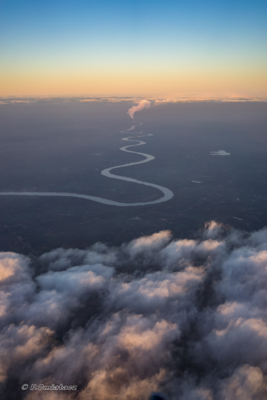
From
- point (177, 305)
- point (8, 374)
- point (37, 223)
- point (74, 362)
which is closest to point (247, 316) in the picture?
point (177, 305)

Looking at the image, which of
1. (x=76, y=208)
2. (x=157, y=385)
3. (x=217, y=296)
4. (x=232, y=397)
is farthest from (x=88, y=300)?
(x=76, y=208)

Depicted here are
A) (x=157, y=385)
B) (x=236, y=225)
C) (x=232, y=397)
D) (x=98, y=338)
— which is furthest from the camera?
(x=236, y=225)

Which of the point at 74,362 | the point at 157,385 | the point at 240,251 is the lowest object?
the point at 157,385

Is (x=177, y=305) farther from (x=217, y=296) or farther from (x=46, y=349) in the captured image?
(x=46, y=349)

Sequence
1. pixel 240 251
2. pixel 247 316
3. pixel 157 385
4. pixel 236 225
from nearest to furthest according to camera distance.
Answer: pixel 157 385, pixel 247 316, pixel 240 251, pixel 236 225

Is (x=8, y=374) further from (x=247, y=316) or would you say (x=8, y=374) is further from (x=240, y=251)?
(x=240, y=251)

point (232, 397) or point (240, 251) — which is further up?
point (240, 251)

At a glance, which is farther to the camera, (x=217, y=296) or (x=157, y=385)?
(x=217, y=296)
